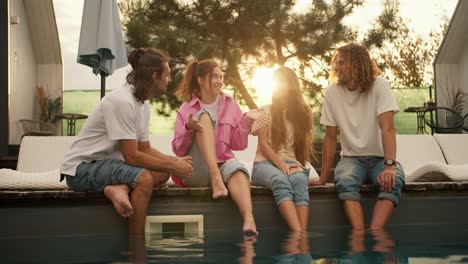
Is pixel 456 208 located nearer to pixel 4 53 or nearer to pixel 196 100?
pixel 196 100

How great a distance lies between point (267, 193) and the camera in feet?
12.6

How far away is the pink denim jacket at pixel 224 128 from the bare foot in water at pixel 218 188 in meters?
0.30

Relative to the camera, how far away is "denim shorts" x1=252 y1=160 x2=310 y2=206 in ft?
12.1

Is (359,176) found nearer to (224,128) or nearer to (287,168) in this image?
(287,168)

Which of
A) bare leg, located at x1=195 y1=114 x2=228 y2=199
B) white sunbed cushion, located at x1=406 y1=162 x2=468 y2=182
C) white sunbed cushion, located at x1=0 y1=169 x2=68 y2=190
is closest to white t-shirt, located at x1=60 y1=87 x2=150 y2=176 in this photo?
bare leg, located at x1=195 y1=114 x2=228 y2=199

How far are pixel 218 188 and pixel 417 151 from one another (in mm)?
2876

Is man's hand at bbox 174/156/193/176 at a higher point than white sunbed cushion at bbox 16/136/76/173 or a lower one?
lower

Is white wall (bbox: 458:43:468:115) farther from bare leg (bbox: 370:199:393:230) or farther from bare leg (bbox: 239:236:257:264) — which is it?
bare leg (bbox: 239:236:257:264)

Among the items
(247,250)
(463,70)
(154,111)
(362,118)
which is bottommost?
(247,250)

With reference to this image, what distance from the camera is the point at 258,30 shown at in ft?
37.9

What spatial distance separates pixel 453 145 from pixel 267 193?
112 inches

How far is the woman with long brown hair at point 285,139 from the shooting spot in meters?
3.79

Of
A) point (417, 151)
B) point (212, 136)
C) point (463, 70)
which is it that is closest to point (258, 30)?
point (463, 70)

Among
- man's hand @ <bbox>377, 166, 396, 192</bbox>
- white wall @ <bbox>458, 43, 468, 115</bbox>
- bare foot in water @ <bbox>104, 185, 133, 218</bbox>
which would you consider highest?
white wall @ <bbox>458, 43, 468, 115</bbox>
